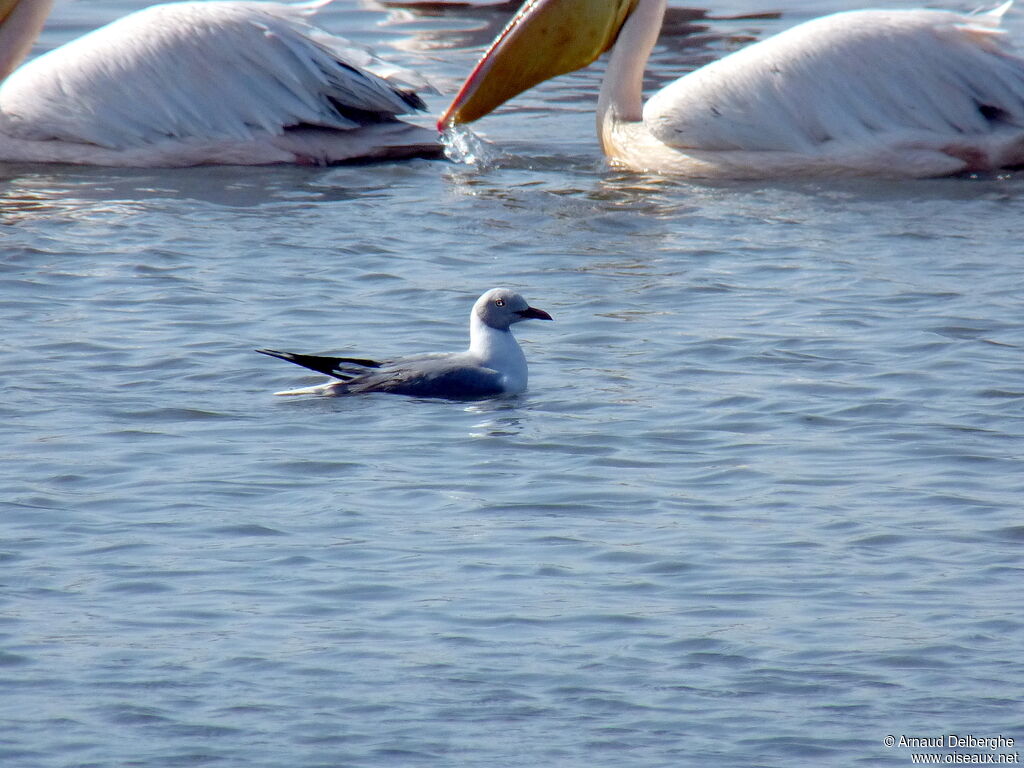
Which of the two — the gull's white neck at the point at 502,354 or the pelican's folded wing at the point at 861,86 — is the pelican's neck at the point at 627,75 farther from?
the gull's white neck at the point at 502,354

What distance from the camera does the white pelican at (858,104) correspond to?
29.2 feet

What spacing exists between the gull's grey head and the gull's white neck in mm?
48

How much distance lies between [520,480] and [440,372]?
0.95 metres

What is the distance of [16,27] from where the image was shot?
997 centimetres

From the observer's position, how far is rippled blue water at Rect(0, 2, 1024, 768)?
404cm

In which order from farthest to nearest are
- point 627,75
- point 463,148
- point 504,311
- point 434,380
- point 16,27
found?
point 463,148
point 16,27
point 627,75
point 504,311
point 434,380

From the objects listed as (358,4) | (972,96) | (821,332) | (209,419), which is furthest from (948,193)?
(358,4)

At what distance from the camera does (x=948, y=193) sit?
8.93 meters

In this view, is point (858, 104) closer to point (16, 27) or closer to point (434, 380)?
point (434, 380)

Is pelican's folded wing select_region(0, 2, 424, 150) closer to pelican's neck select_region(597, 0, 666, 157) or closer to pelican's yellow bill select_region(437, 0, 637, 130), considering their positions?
pelican's yellow bill select_region(437, 0, 637, 130)

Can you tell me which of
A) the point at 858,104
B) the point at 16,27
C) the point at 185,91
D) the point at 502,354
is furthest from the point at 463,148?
the point at 502,354

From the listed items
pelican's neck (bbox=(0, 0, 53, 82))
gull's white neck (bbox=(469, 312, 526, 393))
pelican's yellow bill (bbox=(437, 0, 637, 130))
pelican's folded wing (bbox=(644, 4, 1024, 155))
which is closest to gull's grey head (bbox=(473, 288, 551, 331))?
gull's white neck (bbox=(469, 312, 526, 393))

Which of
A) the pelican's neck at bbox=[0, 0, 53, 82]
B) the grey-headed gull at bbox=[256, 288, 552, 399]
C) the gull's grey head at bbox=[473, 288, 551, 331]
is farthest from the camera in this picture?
the pelican's neck at bbox=[0, 0, 53, 82]

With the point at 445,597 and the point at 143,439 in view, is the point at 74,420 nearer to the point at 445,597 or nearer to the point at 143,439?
the point at 143,439
